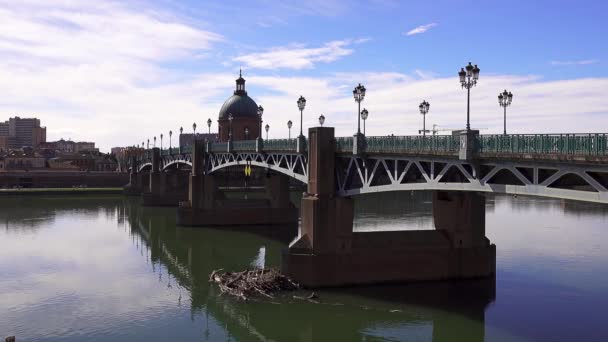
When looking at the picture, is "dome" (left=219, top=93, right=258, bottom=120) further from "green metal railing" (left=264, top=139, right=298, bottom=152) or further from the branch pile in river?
the branch pile in river

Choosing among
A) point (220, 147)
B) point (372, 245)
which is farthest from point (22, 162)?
point (372, 245)

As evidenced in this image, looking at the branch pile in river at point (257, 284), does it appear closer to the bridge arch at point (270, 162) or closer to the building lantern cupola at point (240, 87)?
the bridge arch at point (270, 162)

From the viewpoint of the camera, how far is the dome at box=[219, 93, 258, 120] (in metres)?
96.1

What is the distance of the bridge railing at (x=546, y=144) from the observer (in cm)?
1952

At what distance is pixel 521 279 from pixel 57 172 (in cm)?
10494

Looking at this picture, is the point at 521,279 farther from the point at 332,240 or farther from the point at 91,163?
the point at 91,163

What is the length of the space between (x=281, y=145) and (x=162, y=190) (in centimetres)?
4379

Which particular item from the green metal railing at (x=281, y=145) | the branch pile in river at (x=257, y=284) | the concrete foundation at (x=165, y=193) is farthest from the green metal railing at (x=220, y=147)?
the branch pile in river at (x=257, y=284)

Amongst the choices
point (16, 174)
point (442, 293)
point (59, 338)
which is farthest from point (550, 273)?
point (16, 174)

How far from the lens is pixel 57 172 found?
4668 inches

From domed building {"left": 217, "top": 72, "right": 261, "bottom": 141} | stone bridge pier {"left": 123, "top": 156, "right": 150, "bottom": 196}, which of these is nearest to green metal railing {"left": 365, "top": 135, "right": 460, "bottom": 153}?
domed building {"left": 217, "top": 72, "right": 261, "bottom": 141}

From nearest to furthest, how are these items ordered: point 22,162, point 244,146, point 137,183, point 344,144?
1. point 344,144
2. point 244,146
3. point 137,183
4. point 22,162

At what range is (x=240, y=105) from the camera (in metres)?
96.7

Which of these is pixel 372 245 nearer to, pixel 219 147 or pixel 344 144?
pixel 344 144
